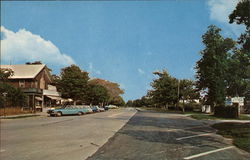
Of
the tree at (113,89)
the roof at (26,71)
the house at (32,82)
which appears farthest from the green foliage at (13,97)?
the tree at (113,89)

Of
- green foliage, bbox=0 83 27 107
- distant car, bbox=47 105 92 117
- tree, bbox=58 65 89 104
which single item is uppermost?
tree, bbox=58 65 89 104

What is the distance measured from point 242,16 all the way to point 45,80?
1892 inches

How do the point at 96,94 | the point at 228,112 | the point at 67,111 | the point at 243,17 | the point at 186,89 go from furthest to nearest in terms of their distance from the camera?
the point at 96,94, the point at 186,89, the point at 67,111, the point at 228,112, the point at 243,17

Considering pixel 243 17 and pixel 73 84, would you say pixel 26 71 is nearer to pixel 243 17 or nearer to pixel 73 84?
pixel 73 84

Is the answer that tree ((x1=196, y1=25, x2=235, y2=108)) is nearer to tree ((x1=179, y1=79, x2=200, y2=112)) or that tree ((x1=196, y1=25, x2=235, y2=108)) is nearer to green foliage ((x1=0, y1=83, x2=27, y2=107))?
tree ((x1=179, y1=79, x2=200, y2=112))

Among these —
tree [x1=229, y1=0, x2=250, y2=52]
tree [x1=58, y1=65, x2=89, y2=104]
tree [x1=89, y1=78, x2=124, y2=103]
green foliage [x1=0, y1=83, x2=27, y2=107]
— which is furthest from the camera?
tree [x1=89, y1=78, x2=124, y2=103]

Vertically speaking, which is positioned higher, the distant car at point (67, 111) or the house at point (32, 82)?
the house at point (32, 82)

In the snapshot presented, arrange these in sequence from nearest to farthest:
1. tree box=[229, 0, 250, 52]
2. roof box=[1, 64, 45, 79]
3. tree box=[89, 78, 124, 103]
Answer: tree box=[229, 0, 250, 52], roof box=[1, 64, 45, 79], tree box=[89, 78, 124, 103]

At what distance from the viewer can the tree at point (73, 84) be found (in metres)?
55.9

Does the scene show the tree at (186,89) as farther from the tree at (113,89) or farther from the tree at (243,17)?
the tree at (113,89)

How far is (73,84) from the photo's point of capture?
184 ft

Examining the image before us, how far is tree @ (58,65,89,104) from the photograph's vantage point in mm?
55875

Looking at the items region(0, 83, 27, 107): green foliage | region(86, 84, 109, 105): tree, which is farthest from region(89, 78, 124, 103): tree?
region(0, 83, 27, 107): green foliage

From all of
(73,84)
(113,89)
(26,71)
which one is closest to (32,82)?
(26,71)
